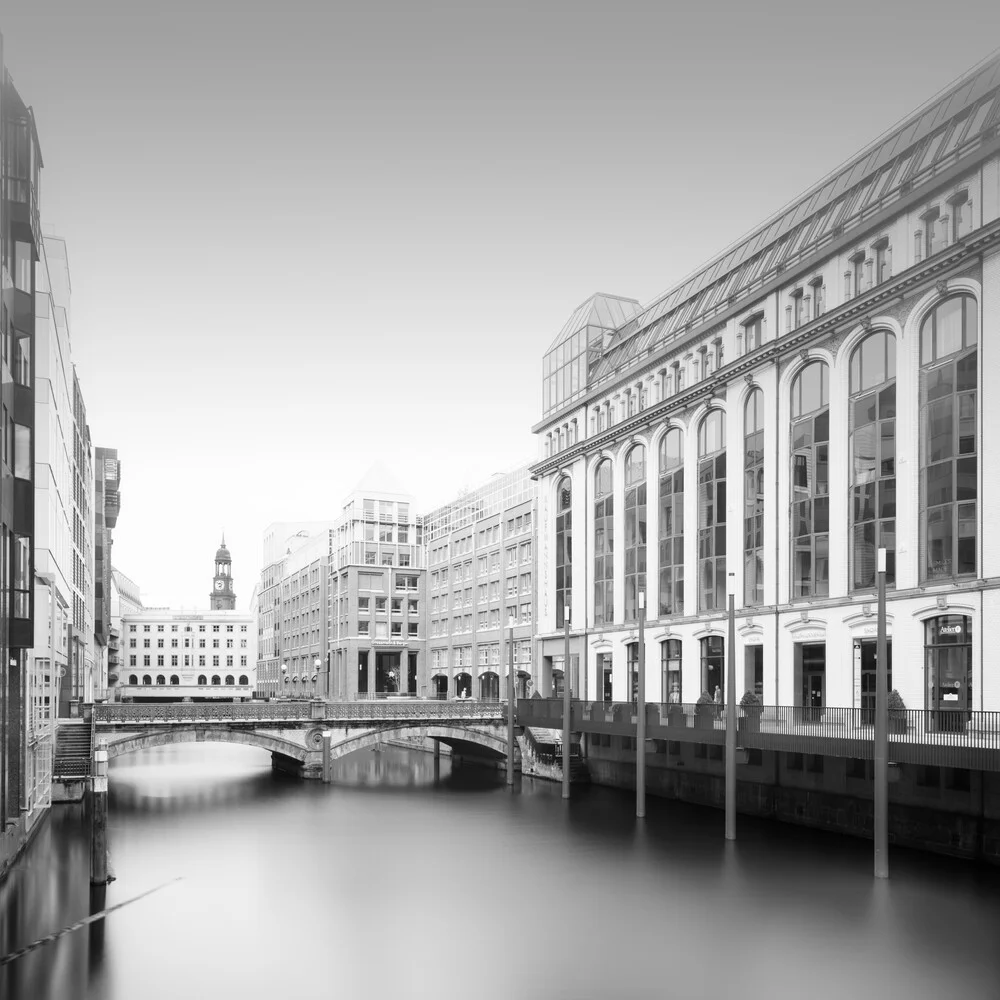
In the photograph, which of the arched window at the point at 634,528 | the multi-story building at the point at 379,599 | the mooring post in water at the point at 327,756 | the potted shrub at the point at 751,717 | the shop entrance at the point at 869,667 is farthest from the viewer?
the multi-story building at the point at 379,599

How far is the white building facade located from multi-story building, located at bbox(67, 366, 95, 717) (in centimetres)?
9817

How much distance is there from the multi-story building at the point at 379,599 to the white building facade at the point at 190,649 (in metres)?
69.3

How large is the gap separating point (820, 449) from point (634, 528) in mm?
15990

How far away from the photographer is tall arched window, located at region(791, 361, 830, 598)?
1614 inches

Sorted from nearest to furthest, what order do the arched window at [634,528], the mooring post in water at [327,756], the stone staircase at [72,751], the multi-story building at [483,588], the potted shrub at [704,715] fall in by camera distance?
the potted shrub at [704,715], the stone staircase at [72,751], the arched window at [634,528], the mooring post in water at [327,756], the multi-story building at [483,588]

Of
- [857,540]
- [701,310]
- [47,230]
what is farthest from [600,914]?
[47,230]

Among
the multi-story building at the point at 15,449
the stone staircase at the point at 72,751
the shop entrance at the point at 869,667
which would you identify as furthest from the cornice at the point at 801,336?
the stone staircase at the point at 72,751

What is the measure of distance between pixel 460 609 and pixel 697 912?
70.1 meters

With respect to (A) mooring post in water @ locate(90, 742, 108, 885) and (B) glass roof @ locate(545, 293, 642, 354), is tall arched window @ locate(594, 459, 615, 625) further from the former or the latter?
(A) mooring post in water @ locate(90, 742, 108, 885)

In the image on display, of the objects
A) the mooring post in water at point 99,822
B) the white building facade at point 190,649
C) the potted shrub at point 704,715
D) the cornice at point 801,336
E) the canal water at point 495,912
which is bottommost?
the white building facade at point 190,649

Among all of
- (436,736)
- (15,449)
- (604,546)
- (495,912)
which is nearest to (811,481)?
(604,546)

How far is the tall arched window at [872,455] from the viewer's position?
37312 mm

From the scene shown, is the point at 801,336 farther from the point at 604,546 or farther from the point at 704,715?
the point at 604,546

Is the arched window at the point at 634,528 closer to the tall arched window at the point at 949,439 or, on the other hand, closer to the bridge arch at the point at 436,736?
the bridge arch at the point at 436,736
